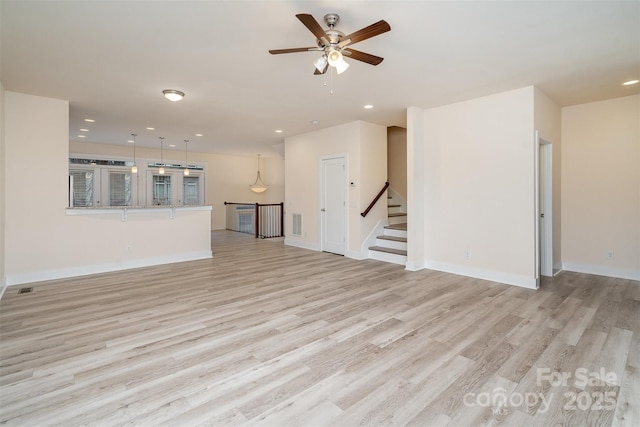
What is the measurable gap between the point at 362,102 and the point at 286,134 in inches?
120

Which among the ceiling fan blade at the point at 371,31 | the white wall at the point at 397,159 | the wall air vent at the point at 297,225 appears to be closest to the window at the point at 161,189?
the wall air vent at the point at 297,225

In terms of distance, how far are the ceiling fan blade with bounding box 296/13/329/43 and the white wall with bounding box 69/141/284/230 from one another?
9.00 metres

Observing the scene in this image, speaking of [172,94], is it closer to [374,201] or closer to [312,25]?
[312,25]

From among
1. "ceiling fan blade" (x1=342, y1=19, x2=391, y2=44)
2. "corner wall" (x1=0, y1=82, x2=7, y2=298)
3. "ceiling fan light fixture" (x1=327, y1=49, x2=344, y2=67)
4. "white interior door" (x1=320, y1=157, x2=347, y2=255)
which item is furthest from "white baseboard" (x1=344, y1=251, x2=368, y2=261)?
"corner wall" (x1=0, y1=82, x2=7, y2=298)

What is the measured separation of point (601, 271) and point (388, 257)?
3393 mm

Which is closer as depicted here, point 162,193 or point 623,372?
point 623,372

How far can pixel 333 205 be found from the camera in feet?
22.0

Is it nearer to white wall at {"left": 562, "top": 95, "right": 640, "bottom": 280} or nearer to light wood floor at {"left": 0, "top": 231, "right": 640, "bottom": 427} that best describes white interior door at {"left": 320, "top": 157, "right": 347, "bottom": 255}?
light wood floor at {"left": 0, "top": 231, "right": 640, "bottom": 427}

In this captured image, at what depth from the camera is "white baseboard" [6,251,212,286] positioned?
14.5 feet

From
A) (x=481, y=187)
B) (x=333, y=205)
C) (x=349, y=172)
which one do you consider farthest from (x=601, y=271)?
(x=333, y=205)

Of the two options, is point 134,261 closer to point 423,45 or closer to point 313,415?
point 313,415

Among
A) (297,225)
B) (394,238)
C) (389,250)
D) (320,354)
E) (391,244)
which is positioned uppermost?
(297,225)

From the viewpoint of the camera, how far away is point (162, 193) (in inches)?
390

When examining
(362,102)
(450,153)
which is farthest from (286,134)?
(450,153)
